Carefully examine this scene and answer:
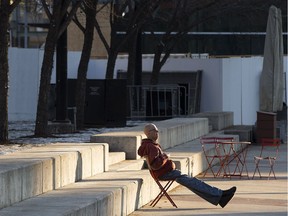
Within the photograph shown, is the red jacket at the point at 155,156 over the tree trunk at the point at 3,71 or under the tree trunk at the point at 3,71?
under

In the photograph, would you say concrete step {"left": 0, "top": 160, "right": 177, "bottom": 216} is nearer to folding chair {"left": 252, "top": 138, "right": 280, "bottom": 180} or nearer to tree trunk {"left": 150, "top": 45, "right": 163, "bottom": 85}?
folding chair {"left": 252, "top": 138, "right": 280, "bottom": 180}

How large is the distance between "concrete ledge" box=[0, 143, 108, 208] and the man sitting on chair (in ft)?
2.89

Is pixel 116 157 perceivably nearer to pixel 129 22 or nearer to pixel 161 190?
pixel 161 190

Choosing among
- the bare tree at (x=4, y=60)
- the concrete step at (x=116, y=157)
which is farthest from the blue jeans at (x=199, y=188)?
the bare tree at (x=4, y=60)

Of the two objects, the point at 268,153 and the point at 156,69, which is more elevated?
the point at 156,69

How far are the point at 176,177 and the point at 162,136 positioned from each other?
238 inches

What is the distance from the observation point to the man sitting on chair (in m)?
12.6

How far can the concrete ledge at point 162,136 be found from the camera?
52.3 ft

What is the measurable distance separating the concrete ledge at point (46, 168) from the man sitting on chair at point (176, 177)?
34.7 inches

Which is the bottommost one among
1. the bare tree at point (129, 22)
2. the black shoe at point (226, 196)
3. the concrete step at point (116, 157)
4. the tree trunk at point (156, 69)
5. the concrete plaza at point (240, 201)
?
the concrete plaza at point (240, 201)

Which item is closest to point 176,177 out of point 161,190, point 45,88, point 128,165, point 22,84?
point 161,190

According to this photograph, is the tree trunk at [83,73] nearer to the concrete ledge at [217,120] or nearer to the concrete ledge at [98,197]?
the concrete ledge at [217,120]

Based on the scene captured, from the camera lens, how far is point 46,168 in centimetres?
1095

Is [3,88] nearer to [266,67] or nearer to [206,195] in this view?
[206,195]
